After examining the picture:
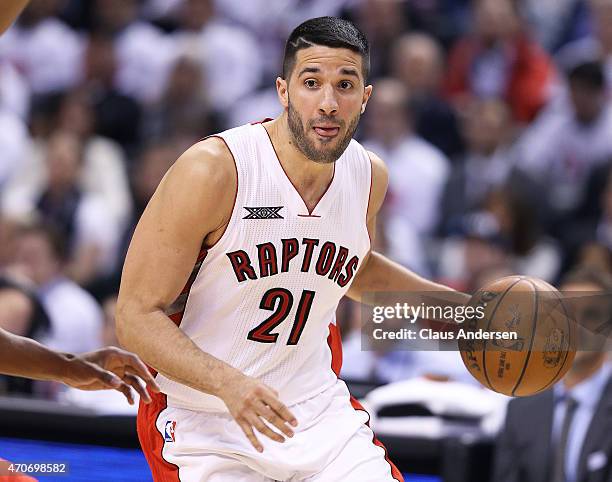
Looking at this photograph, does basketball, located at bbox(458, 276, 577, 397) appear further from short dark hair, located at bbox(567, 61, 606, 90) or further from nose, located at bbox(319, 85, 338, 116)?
short dark hair, located at bbox(567, 61, 606, 90)

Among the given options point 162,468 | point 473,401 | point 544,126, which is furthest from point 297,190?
point 544,126

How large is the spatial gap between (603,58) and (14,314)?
477 centimetres

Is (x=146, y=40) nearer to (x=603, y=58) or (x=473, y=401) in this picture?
(x=603, y=58)

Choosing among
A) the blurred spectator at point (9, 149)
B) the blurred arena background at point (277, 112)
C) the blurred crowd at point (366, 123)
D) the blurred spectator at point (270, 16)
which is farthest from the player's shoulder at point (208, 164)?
the blurred spectator at point (270, 16)

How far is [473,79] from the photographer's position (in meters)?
9.30

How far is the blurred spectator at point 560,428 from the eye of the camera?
5.15 meters

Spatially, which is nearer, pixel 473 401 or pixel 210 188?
pixel 210 188

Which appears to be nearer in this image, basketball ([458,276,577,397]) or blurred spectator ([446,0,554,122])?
basketball ([458,276,577,397])

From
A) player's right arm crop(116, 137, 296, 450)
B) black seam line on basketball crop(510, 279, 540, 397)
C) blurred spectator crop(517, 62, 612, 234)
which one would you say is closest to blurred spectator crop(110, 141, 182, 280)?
blurred spectator crop(517, 62, 612, 234)

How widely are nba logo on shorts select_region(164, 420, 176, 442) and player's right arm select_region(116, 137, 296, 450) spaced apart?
1.36 ft

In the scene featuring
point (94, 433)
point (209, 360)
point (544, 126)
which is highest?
point (544, 126)

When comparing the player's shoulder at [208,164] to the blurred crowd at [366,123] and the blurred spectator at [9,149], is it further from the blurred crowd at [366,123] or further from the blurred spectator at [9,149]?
the blurred spectator at [9,149]

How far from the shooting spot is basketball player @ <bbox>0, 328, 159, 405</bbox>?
3.74 metres

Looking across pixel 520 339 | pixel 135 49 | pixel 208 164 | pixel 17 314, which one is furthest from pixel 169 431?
pixel 135 49
